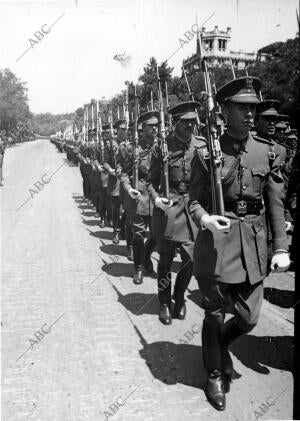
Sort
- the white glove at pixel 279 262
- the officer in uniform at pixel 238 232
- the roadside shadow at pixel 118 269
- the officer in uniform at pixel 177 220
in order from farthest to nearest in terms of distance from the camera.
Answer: the roadside shadow at pixel 118 269 < the officer in uniform at pixel 177 220 < the officer in uniform at pixel 238 232 < the white glove at pixel 279 262

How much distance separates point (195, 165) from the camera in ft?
11.8

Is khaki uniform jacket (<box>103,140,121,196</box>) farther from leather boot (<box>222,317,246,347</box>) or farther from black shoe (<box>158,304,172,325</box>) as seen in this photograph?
leather boot (<box>222,317,246,347</box>)

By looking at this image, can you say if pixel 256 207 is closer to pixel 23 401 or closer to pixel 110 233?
pixel 23 401

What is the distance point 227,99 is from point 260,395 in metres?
Result: 2.26

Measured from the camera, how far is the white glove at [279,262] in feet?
10.6

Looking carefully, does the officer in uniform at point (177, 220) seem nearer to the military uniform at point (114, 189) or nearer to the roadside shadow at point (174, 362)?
the roadside shadow at point (174, 362)

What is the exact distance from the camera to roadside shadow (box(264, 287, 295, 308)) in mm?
5543

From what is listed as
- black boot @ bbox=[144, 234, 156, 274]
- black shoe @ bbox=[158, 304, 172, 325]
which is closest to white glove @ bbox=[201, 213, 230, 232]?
black shoe @ bbox=[158, 304, 172, 325]

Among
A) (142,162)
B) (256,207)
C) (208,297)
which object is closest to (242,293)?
(208,297)

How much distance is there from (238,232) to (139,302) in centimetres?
254

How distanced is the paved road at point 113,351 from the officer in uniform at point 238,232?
35cm

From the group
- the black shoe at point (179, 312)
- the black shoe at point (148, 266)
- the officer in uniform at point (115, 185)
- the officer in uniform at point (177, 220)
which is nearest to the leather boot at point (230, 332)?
Answer: the officer in uniform at point (177, 220)

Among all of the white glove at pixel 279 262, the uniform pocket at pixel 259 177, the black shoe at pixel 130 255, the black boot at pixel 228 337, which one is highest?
the uniform pocket at pixel 259 177

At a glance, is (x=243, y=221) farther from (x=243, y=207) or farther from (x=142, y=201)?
(x=142, y=201)
